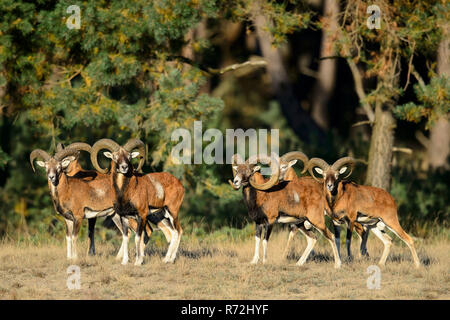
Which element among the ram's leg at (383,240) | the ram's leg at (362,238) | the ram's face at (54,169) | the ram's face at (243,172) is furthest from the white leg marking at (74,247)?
the ram's leg at (383,240)

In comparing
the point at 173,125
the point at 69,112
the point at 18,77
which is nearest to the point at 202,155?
the point at 173,125

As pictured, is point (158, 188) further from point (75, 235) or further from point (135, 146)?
point (75, 235)

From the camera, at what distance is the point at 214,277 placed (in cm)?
1464

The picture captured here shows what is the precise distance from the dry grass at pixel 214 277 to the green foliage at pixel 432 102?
344 cm

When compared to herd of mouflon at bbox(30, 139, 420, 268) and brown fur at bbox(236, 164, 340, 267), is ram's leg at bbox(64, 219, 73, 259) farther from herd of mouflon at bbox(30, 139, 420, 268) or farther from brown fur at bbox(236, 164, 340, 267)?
brown fur at bbox(236, 164, 340, 267)

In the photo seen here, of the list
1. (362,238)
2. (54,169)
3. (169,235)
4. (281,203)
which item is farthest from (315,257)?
(54,169)

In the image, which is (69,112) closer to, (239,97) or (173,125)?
(173,125)

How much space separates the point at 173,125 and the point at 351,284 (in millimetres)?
7327

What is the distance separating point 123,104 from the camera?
813 inches

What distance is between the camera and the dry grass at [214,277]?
13.4 m

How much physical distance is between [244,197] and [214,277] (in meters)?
1.98

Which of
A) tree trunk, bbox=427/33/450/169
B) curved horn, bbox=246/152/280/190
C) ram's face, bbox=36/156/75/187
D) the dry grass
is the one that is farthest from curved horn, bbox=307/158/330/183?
tree trunk, bbox=427/33/450/169

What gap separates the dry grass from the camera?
13.4 m

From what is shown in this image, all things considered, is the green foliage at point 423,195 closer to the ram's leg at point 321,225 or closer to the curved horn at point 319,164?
the curved horn at point 319,164
